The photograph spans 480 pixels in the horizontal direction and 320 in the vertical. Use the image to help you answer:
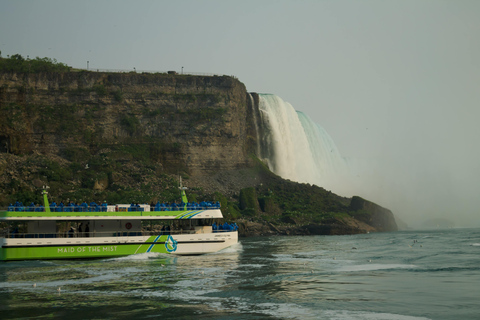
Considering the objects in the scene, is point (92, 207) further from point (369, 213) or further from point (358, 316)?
point (369, 213)

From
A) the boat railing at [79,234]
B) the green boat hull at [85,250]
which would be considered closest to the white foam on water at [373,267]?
the green boat hull at [85,250]

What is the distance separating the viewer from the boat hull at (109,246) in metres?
41.4

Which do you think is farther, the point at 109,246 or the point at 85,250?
the point at 109,246

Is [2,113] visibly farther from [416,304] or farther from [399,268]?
[416,304]

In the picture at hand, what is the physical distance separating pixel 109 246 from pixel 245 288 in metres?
18.6

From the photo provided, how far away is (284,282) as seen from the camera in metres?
30.0

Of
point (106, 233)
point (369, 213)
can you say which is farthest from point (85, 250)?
point (369, 213)

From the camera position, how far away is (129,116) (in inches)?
4067

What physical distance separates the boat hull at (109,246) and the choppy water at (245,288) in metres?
1.01

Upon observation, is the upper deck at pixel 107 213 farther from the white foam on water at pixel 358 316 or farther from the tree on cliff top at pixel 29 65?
the tree on cliff top at pixel 29 65

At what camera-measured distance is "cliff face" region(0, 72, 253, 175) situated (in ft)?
320

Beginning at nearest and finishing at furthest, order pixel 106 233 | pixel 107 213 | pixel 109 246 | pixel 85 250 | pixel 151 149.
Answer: pixel 85 250 → pixel 109 246 → pixel 107 213 → pixel 106 233 → pixel 151 149

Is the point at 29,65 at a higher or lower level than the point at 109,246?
higher

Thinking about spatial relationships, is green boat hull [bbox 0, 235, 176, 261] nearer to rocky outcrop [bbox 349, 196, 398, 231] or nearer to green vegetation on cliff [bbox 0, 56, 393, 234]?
green vegetation on cliff [bbox 0, 56, 393, 234]
